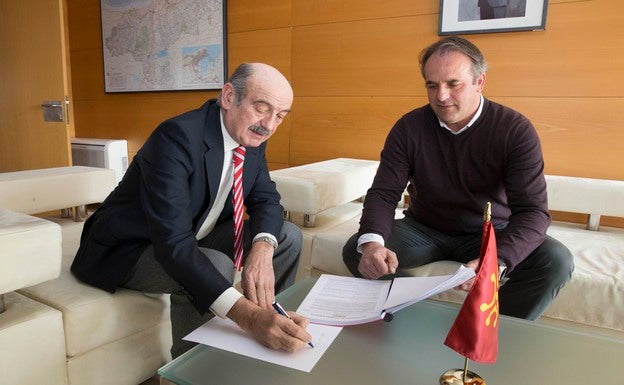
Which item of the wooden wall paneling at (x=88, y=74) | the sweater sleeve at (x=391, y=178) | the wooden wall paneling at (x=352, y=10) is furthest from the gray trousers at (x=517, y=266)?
the wooden wall paneling at (x=88, y=74)

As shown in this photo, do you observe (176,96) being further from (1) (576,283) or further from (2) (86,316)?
(1) (576,283)

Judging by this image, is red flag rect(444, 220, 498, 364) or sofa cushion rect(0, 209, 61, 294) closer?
red flag rect(444, 220, 498, 364)

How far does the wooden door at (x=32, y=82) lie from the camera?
8.79ft

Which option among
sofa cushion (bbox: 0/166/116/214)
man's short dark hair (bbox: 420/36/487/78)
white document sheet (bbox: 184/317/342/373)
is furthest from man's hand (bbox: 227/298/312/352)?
sofa cushion (bbox: 0/166/116/214)

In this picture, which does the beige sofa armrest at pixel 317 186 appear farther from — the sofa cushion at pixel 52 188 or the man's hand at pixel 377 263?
the sofa cushion at pixel 52 188

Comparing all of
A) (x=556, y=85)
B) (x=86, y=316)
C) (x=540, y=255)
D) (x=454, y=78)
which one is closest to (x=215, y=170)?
(x=86, y=316)

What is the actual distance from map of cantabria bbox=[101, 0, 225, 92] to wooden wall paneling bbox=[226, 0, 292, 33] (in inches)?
3.7

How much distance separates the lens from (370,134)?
109 inches

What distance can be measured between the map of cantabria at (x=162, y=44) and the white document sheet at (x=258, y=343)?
8.31 ft

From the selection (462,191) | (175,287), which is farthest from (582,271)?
(175,287)

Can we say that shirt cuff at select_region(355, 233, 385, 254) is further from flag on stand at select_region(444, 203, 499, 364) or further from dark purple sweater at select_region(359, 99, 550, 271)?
flag on stand at select_region(444, 203, 499, 364)

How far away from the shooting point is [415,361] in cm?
94

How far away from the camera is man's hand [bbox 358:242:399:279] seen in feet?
4.38

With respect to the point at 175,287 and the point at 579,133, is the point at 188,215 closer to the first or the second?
the point at 175,287
